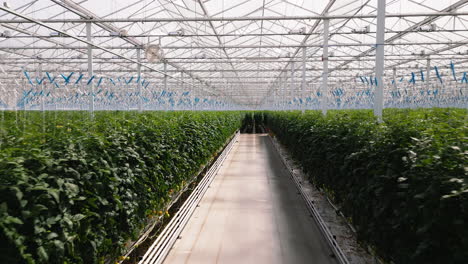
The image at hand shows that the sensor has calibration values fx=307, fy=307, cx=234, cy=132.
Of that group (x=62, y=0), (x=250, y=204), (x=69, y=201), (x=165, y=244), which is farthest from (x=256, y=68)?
(x=69, y=201)

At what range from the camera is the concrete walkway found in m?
4.23

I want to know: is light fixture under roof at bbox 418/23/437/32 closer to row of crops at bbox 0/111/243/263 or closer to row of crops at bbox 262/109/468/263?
row of crops at bbox 262/109/468/263

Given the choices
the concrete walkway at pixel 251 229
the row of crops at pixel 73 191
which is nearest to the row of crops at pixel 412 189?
the concrete walkway at pixel 251 229

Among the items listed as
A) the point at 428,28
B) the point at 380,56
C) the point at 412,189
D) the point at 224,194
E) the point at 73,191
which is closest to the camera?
the point at 73,191

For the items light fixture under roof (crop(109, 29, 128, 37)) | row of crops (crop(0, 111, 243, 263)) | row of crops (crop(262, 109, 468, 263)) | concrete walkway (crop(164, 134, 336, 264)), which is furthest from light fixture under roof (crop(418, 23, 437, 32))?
row of crops (crop(0, 111, 243, 263))

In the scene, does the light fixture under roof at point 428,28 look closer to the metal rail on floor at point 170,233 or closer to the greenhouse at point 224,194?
the greenhouse at point 224,194

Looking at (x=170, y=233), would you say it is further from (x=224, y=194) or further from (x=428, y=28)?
(x=428, y=28)

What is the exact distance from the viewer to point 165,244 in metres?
4.29

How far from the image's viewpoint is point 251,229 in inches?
205

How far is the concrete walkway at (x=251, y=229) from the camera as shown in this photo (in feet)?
13.9

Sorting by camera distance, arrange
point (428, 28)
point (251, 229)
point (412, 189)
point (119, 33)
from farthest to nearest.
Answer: point (119, 33)
point (428, 28)
point (251, 229)
point (412, 189)

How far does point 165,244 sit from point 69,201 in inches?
92.3

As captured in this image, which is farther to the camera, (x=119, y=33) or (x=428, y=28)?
(x=119, y=33)

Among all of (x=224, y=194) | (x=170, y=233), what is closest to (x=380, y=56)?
(x=224, y=194)
